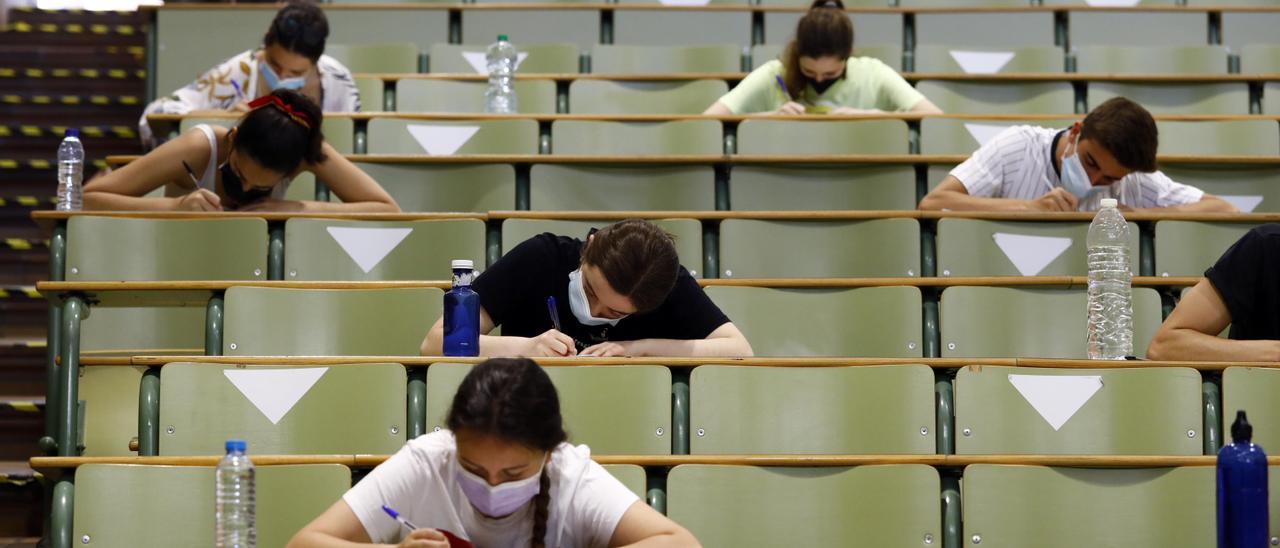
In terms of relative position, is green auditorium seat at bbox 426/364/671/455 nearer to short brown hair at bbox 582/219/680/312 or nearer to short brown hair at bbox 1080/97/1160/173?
short brown hair at bbox 582/219/680/312

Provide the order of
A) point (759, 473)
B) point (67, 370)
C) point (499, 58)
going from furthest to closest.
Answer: point (499, 58) → point (67, 370) → point (759, 473)

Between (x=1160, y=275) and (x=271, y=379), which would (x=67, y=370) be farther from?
(x=1160, y=275)

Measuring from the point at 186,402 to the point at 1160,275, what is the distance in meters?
2.08

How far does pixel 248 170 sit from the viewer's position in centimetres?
350

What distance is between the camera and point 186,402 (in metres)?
2.69

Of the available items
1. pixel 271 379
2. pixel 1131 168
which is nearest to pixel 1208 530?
pixel 1131 168

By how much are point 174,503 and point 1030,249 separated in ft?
6.46

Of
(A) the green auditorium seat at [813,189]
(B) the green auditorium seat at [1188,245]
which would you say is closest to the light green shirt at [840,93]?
(A) the green auditorium seat at [813,189]

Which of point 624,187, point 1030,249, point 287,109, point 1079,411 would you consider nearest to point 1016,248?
point 1030,249

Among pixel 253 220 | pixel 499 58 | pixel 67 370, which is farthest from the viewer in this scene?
pixel 499 58

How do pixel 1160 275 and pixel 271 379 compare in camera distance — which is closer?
pixel 271 379

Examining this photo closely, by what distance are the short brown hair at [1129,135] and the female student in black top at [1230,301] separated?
0.45m

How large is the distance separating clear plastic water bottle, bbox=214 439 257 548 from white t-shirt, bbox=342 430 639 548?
6.7 inches

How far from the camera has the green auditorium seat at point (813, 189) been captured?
3.98 metres
